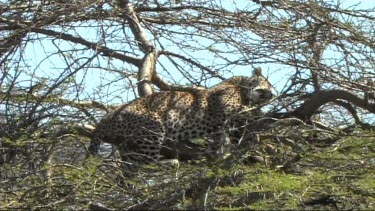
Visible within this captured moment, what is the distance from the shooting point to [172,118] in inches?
430

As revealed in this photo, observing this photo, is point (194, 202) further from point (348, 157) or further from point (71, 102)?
point (71, 102)

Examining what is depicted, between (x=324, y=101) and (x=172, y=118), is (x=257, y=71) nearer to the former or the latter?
(x=172, y=118)

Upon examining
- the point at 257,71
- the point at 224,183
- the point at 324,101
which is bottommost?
the point at 224,183

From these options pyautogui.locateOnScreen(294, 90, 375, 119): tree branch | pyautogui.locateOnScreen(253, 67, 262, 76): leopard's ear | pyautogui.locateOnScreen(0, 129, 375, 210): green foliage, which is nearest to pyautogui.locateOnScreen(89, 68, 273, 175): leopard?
pyautogui.locateOnScreen(253, 67, 262, 76): leopard's ear

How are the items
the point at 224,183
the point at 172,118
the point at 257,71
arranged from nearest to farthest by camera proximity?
the point at 224,183 < the point at 257,71 < the point at 172,118

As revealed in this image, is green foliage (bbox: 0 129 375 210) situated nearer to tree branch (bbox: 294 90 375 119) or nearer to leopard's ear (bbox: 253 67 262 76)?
tree branch (bbox: 294 90 375 119)

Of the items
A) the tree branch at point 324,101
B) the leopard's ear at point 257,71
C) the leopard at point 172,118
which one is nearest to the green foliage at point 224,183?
the tree branch at point 324,101

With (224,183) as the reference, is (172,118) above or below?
above

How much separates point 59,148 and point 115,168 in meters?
1.36

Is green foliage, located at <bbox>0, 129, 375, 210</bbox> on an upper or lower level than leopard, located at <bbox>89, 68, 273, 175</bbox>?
lower

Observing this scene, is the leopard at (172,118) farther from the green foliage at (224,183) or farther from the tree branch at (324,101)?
the green foliage at (224,183)

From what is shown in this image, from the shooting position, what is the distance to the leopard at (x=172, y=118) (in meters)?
10.4

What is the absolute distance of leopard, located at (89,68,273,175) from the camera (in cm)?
1041

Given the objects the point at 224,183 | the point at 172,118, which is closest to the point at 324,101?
the point at 224,183
